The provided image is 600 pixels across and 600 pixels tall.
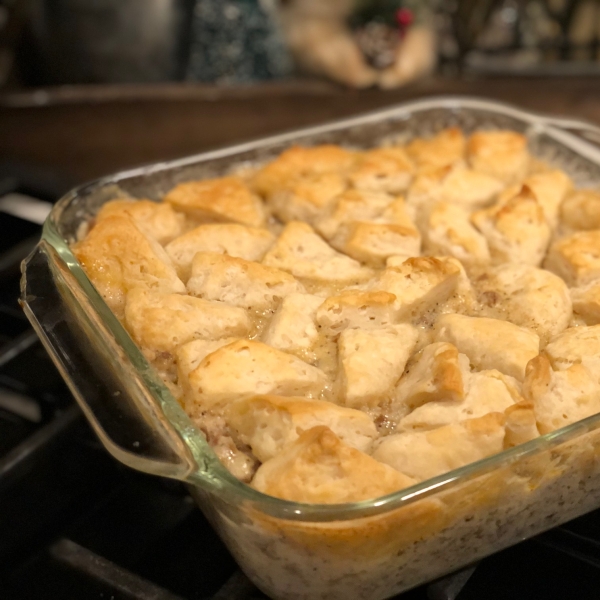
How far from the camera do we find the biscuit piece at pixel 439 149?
1.20 m

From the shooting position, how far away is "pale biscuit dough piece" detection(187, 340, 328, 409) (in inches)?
28.9

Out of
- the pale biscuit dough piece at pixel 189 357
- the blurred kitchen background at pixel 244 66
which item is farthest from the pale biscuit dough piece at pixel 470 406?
the blurred kitchen background at pixel 244 66

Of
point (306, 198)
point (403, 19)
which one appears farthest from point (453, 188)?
point (403, 19)

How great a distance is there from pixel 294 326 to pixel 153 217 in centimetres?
32

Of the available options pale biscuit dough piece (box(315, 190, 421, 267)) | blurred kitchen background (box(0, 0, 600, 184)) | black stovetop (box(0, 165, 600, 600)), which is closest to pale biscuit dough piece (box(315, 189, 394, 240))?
pale biscuit dough piece (box(315, 190, 421, 267))

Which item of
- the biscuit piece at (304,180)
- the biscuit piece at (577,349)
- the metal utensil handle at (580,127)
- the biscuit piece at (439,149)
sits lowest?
the biscuit piece at (577,349)

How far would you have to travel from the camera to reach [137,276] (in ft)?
2.96

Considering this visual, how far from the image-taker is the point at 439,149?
123cm

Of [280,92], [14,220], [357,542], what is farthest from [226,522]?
[280,92]

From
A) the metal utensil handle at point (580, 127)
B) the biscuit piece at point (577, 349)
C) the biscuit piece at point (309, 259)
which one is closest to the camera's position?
the biscuit piece at point (577, 349)

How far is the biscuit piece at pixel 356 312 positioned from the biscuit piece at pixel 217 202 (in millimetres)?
260

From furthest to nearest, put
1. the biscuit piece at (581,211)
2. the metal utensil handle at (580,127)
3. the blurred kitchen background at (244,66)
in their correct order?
Result: the blurred kitchen background at (244,66) → the metal utensil handle at (580,127) → the biscuit piece at (581,211)

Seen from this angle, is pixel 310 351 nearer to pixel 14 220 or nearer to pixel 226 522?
pixel 226 522

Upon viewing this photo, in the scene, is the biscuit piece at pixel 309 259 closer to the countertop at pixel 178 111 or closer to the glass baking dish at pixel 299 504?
the glass baking dish at pixel 299 504
